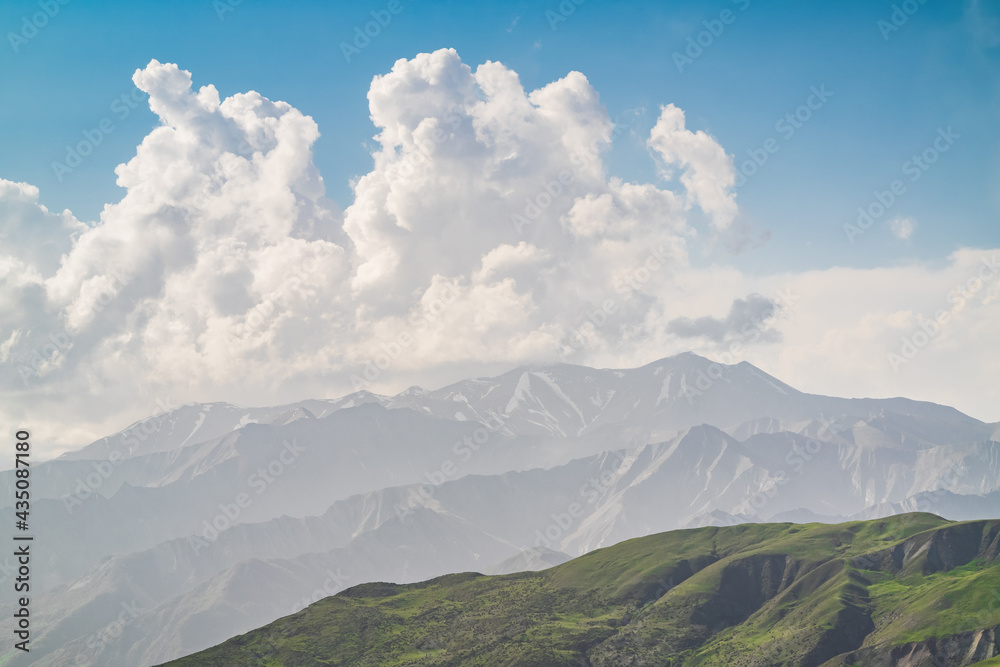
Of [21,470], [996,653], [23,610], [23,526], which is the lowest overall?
[996,653]

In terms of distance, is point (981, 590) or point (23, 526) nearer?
point (23, 526)

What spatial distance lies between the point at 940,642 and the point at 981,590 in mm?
21972

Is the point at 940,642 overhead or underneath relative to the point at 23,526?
underneath

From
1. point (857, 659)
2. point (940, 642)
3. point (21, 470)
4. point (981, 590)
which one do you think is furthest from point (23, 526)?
point (981, 590)

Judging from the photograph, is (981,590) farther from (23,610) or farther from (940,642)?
(23,610)

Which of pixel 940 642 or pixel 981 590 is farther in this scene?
pixel 981 590

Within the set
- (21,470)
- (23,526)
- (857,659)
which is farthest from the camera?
(857,659)

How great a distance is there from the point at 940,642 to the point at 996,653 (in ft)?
39.3

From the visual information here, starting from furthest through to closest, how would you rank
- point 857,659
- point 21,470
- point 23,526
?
point 857,659
point 21,470
point 23,526

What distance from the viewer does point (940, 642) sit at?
7293 inches

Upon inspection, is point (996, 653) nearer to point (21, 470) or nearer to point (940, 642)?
point (940, 642)

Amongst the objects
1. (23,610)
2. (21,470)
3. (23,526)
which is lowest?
(23,610)

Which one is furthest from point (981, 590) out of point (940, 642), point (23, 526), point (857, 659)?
point (23, 526)

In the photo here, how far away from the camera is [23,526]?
16738cm
